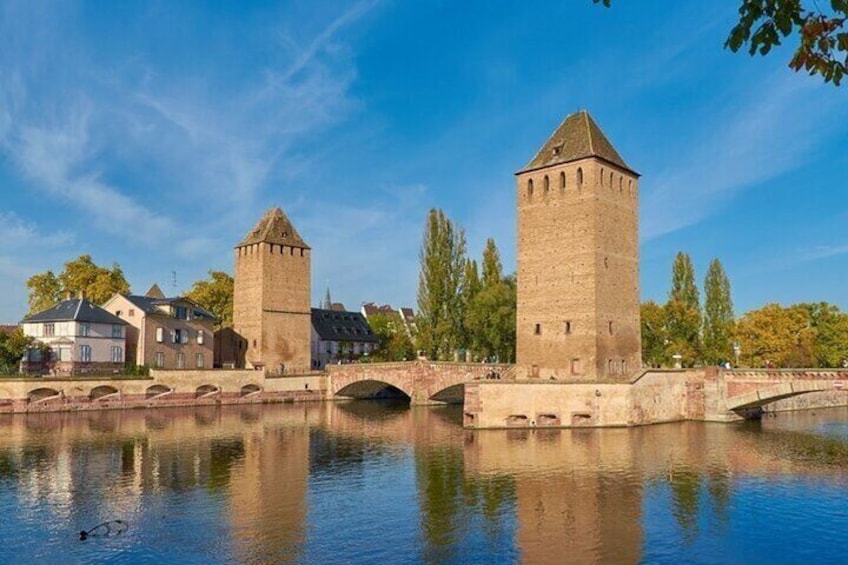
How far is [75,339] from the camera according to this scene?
2244 inches

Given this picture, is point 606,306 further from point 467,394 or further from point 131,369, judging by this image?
point 131,369

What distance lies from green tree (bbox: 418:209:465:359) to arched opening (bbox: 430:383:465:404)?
3.84 m

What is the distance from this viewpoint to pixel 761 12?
21.8 ft

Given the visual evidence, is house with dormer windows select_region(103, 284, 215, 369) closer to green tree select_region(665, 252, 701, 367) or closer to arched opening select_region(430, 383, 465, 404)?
arched opening select_region(430, 383, 465, 404)

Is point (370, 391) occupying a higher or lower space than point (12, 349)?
lower

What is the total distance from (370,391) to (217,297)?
2107 centimetres

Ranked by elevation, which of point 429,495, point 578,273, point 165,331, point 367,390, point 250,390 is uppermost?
point 578,273

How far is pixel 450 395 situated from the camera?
2359 inches

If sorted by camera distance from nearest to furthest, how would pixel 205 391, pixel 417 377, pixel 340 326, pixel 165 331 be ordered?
pixel 417 377
pixel 205 391
pixel 165 331
pixel 340 326

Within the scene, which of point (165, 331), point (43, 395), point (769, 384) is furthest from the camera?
point (165, 331)

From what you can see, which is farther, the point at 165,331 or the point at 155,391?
the point at 165,331

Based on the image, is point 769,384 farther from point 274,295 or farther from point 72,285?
point 72,285

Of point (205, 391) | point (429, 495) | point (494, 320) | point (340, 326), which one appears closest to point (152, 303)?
point (205, 391)

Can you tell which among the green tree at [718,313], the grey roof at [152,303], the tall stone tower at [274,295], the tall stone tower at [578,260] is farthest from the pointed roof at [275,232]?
the green tree at [718,313]
